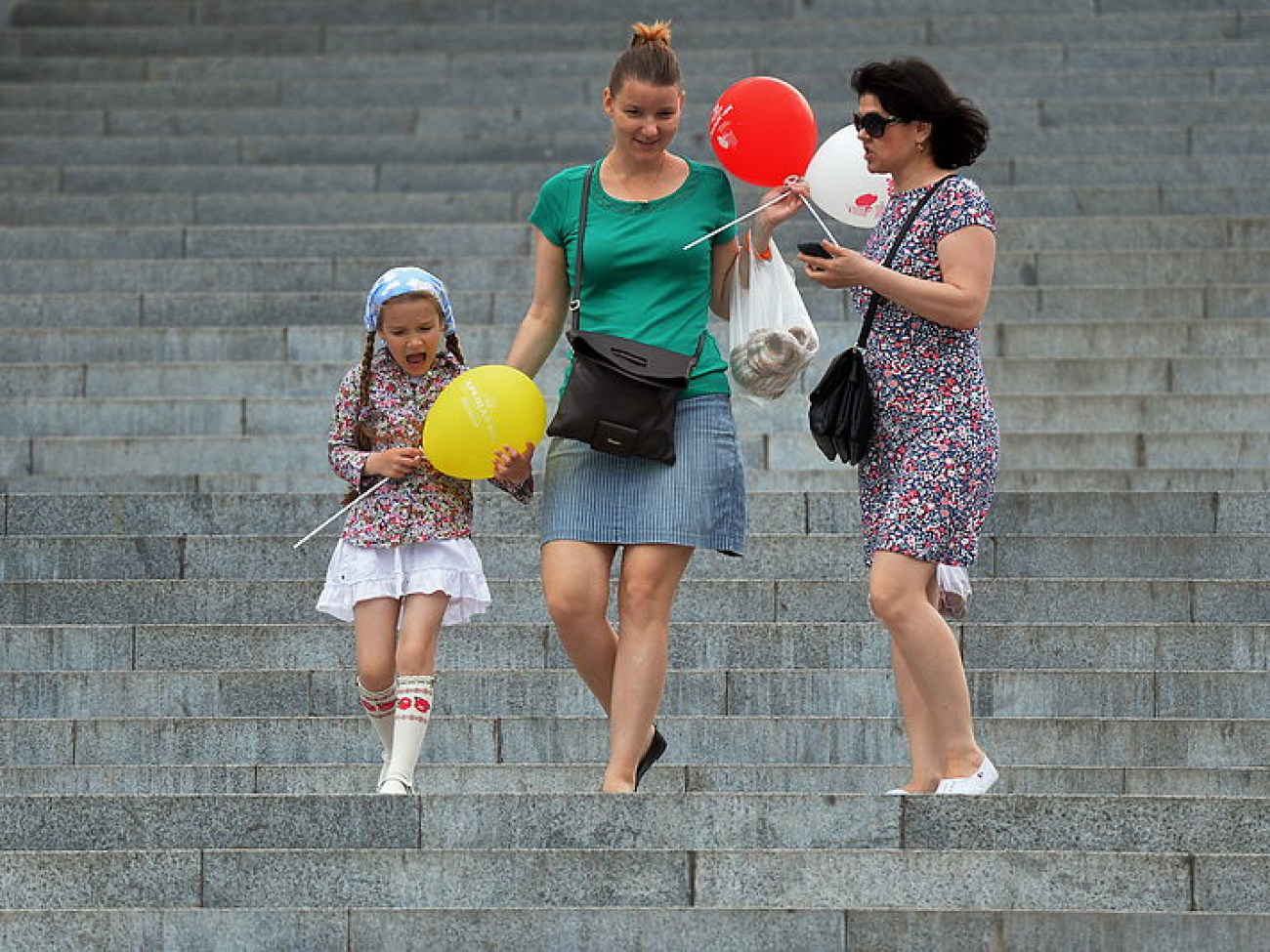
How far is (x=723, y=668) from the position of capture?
8.88 meters

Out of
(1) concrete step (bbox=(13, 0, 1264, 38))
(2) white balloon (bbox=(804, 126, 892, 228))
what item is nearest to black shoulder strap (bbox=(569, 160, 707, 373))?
(2) white balloon (bbox=(804, 126, 892, 228))

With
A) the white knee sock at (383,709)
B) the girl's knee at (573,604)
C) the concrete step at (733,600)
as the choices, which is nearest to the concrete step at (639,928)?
the girl's knee at (573,604)

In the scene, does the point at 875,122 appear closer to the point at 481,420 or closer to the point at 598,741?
the point at 481,420

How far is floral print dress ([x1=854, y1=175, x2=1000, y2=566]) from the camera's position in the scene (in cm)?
700

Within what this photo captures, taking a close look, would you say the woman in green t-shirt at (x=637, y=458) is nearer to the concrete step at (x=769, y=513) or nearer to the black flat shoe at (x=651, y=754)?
the black flat shoe at (x=651, y=754)

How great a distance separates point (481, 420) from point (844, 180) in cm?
122

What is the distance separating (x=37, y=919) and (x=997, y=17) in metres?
10.6

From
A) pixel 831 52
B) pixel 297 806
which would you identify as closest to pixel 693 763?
pixel 297 806

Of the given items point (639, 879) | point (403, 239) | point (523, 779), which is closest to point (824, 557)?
point (523, 779)

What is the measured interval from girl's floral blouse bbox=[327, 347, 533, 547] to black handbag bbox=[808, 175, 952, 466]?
879 mm

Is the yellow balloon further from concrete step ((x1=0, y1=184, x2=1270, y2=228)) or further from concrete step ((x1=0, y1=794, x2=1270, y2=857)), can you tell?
concrete step ((x1=0, y1=184, x2=1270, y2=228))

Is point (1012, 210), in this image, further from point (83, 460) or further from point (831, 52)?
point (83, 460)

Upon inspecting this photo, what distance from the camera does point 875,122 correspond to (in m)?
7.06

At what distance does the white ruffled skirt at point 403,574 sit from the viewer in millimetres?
7527
